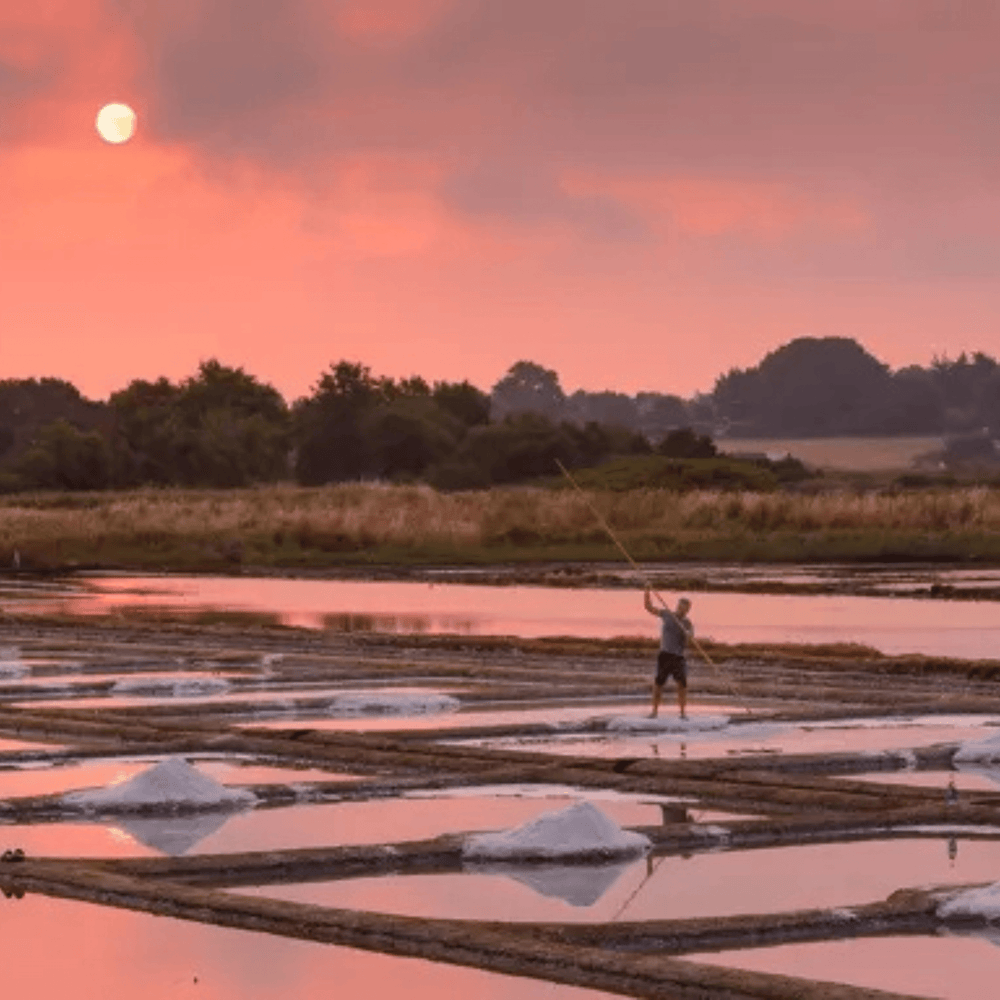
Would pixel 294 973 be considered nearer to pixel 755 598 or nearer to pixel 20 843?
pixel 20 843

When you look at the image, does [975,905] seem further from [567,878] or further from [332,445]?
[332,445]

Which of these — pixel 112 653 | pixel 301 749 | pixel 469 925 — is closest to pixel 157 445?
pixel 112 653

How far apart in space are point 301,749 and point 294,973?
33.8ft

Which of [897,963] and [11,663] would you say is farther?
[11,663]

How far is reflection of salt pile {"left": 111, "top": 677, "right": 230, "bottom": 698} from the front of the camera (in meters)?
31.4

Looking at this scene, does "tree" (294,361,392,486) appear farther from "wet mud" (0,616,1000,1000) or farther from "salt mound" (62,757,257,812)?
"salt mound" (62,757,257,812)

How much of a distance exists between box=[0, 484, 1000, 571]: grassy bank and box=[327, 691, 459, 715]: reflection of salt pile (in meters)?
39.4

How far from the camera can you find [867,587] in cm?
5503

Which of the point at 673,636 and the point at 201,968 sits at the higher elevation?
the point at 673,636

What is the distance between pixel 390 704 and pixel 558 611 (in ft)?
62.1

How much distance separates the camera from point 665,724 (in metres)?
26.6

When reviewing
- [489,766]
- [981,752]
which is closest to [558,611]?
[981,752]

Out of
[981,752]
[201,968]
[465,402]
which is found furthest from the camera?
[465,402]

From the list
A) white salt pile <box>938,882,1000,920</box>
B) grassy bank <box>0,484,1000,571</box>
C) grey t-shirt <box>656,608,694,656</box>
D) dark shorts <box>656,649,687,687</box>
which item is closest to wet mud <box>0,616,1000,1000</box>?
white salt pile <box>938,882,1000,920</box>
